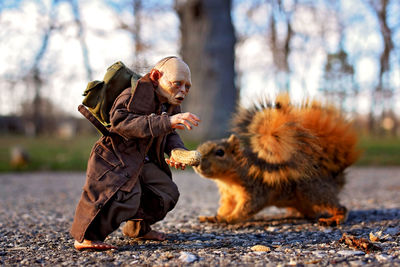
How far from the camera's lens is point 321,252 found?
2.07m

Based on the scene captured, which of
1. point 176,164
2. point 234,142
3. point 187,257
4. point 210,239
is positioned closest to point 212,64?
point 234,142

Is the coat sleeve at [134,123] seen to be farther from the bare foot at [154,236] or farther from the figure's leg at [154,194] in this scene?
the bare foot at [154,236]

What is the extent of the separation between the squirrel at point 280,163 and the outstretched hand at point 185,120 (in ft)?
2.92

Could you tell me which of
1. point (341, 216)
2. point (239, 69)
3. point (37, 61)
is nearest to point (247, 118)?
point (341, 216)

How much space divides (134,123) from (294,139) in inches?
55.6

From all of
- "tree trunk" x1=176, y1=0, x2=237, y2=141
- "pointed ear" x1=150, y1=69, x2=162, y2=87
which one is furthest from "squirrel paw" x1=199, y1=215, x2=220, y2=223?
"tree trunk" x1=176, y1=0, x2=237, y2=141

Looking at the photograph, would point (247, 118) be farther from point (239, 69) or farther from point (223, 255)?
point (239, 69)

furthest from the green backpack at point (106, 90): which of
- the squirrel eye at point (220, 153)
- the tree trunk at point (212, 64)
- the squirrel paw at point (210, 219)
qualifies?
the tree trunk at point (212, 64)

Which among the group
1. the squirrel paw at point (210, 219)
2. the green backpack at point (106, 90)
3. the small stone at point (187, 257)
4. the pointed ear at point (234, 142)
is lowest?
the squirrel paw at point (210, 219)

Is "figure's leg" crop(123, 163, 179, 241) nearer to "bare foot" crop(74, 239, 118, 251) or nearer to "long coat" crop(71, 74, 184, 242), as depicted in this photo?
"long coat" crop(71, 74, 184, 242)

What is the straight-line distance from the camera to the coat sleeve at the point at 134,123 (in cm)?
A: 196

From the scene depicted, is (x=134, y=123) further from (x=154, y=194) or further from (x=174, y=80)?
(x=154, y=194)

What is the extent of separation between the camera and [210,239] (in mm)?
2529

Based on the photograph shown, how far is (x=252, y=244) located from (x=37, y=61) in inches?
486
